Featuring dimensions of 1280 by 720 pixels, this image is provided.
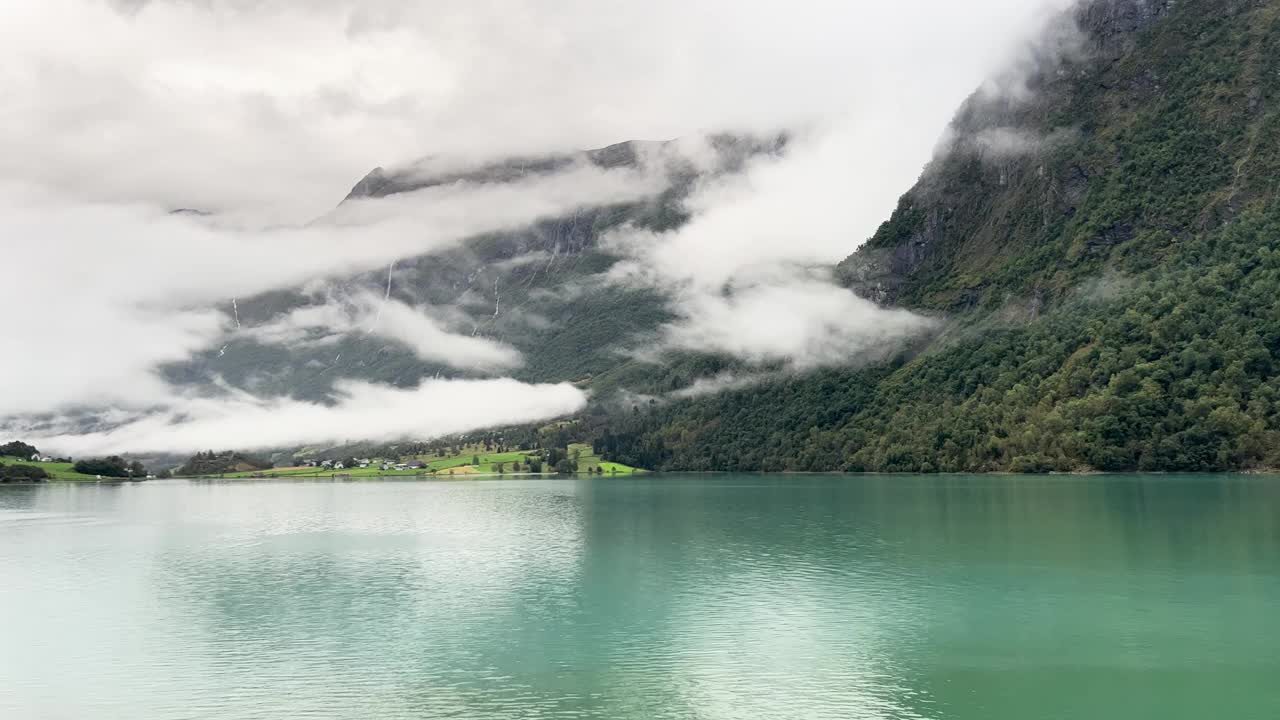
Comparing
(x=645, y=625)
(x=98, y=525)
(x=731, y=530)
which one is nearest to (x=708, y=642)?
(x=645, y=625)

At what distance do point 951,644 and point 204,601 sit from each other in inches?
1714

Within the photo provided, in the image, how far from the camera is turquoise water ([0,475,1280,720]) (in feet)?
119

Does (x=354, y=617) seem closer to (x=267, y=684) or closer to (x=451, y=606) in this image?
(x=451, y=606)

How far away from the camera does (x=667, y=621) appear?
165 feet

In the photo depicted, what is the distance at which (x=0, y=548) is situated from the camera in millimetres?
92750

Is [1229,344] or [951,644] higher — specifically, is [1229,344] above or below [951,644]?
above

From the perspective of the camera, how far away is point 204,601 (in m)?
59.4

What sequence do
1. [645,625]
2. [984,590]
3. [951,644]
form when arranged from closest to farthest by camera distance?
[951,644] < [645,625] < [984,590]

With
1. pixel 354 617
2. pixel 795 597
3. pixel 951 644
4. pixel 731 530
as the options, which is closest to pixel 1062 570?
pixel 795 597

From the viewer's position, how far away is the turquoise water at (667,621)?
36.1 meters

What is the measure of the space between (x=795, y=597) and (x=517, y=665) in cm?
2029

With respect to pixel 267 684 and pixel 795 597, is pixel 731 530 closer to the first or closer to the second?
pixel 795 597

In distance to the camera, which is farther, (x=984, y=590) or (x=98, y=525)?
(x=98, y=525)

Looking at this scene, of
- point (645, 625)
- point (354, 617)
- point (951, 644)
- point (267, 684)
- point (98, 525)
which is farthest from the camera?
point (98, 525)
